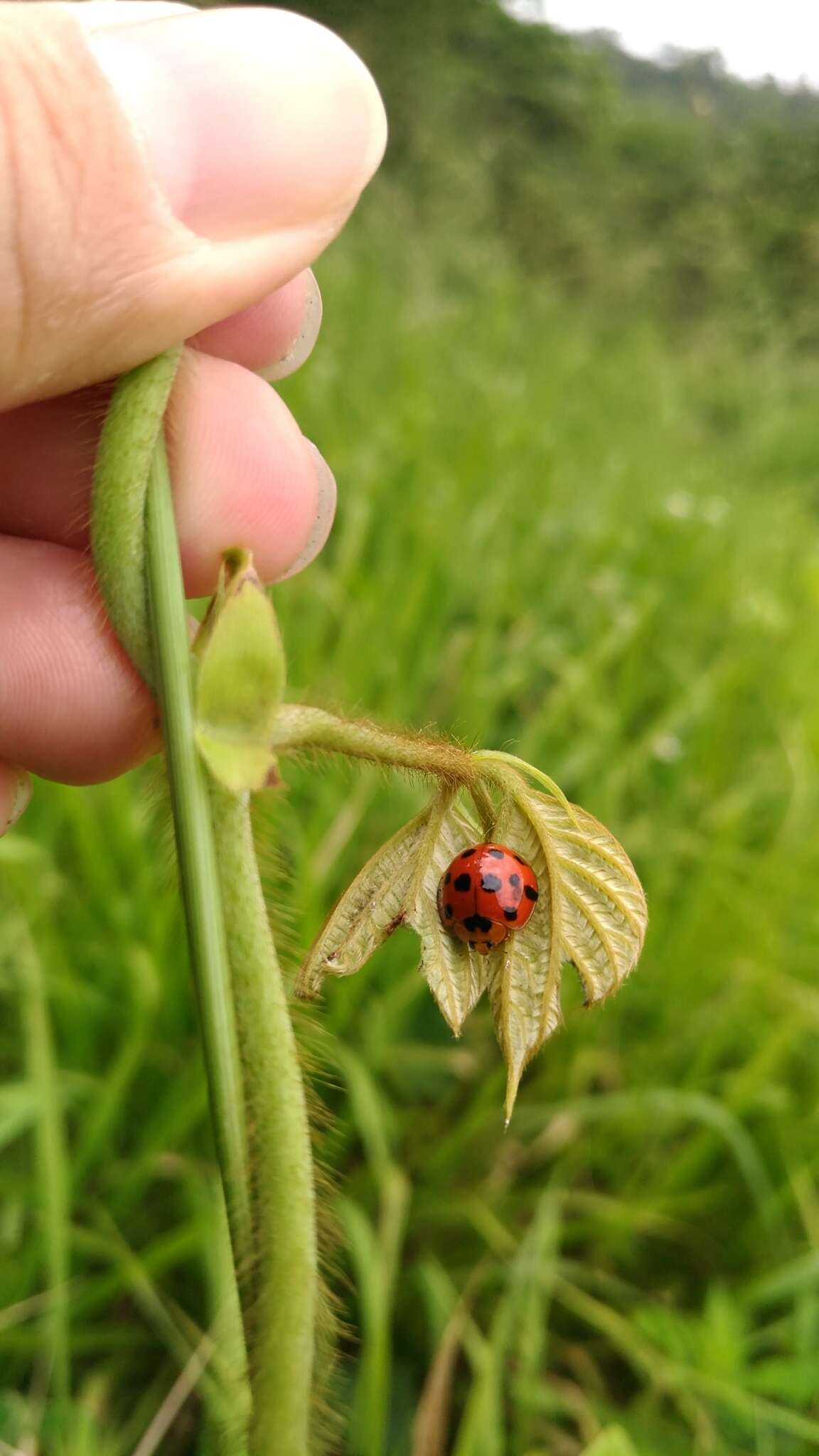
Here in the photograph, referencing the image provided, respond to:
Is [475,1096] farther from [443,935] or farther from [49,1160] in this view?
[443,935]

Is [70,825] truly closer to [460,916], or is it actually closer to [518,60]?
[460,916]

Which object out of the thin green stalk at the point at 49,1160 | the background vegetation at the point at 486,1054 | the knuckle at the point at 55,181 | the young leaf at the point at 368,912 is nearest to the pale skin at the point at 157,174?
the knuckle at the point at 55,181

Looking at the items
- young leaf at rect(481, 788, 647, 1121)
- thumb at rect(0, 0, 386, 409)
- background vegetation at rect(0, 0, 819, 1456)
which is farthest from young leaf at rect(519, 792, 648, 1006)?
thumb at rect(0, 0, 386, 409)

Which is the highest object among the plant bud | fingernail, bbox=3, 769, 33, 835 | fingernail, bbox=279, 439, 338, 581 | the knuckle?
the knuckle

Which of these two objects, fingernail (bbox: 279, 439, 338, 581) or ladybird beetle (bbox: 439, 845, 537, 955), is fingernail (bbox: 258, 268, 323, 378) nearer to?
fingernail (bbox: 279, 439, 338, 581)

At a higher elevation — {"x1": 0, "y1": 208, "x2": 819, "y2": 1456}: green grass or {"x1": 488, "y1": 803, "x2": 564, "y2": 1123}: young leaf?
{"x1": 488, "y1": 803, "x2": 564, "y2": 1123}: young leaf

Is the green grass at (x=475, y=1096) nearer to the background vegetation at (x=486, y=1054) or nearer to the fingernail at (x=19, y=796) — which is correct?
the background vegetation at (x=486, y=1054)
